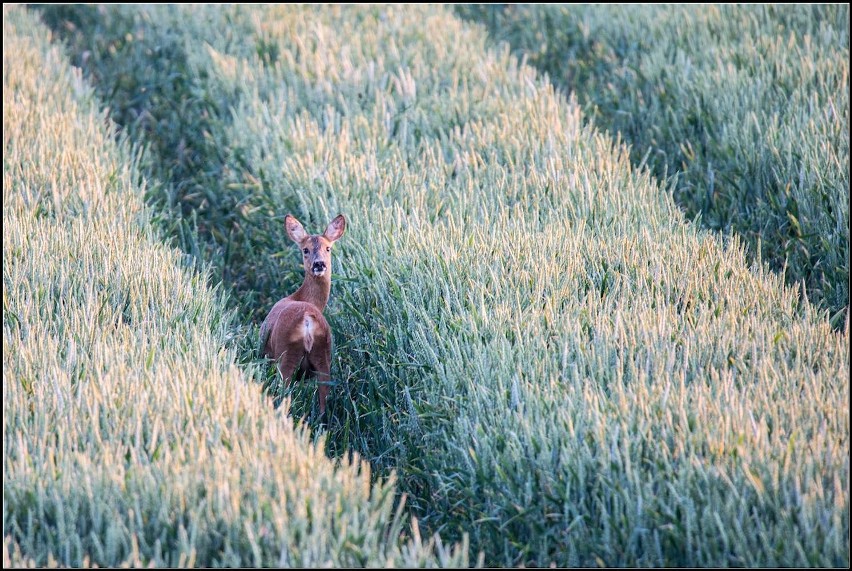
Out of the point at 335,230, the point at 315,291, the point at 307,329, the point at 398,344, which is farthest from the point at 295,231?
the point at 398,344

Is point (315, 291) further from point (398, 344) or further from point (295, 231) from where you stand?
point (398, 344)

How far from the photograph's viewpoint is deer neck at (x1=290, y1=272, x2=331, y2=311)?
5.14 metres

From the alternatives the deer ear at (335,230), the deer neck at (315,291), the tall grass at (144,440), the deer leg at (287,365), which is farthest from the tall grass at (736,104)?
the tall grass at (144,440)

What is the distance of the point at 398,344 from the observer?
4.80 metres

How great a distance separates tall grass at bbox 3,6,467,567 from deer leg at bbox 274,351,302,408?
0.31 metres

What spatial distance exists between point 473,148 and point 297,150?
1225 mm

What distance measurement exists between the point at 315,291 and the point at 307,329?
0.49 m

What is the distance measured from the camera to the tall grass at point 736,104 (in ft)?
19.0

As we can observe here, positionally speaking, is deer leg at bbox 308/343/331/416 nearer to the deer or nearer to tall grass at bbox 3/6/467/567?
the deer

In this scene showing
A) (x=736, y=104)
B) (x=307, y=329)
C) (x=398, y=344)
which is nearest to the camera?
(x=307, y=329)

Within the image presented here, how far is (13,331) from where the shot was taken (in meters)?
4.47

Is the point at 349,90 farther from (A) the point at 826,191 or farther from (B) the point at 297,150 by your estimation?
(A) the point at 826,191

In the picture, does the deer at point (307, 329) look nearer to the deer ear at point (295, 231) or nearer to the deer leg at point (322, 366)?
the deer leg at point (322, 366)

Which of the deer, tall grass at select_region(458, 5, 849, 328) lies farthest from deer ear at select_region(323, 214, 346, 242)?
tall grass at select_region(458, 5, 849, 328)
